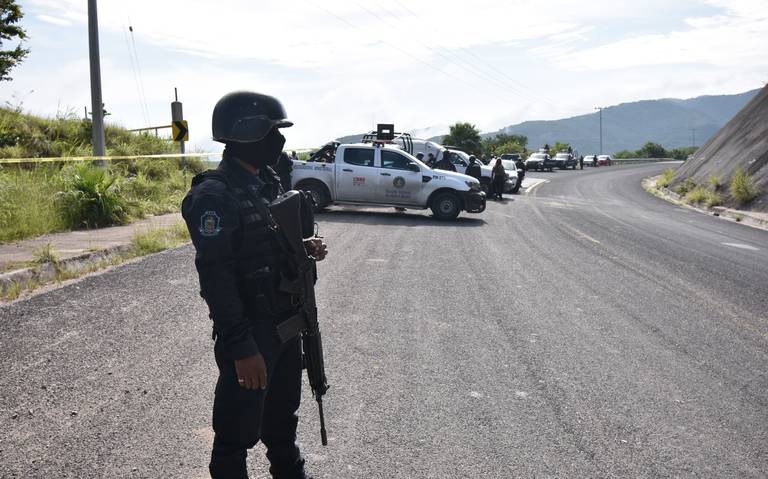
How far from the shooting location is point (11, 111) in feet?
68.2

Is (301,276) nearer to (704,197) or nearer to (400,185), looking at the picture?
(400,185)

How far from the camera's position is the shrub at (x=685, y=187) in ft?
98.9

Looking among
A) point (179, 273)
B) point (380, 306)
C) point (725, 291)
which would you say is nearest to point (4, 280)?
point (179, 273)

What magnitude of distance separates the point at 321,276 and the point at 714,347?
15.7 ft

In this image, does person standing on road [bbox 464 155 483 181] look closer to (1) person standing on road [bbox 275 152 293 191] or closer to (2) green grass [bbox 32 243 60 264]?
(2) green grass [bbox 32 243 60 264]

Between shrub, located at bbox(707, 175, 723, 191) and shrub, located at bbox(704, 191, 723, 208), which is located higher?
shrub, located at bbox(707, 175, 723, 191)

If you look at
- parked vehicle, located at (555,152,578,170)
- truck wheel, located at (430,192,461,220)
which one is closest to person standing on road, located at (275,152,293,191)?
truck wheel, located at (430,192,461,220)

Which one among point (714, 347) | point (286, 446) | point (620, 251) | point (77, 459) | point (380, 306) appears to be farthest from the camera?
point (620, 251)

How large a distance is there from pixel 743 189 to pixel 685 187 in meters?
7.86

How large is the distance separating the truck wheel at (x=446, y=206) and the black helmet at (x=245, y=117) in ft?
46.5

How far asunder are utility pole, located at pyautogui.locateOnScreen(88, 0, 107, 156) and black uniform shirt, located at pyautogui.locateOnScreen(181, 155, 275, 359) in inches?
555

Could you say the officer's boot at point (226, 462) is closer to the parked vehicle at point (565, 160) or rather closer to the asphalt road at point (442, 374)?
the asphalt road at point (442, 374)

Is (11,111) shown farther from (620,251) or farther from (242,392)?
(242,392)

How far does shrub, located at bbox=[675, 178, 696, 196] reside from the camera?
30.1 meters
